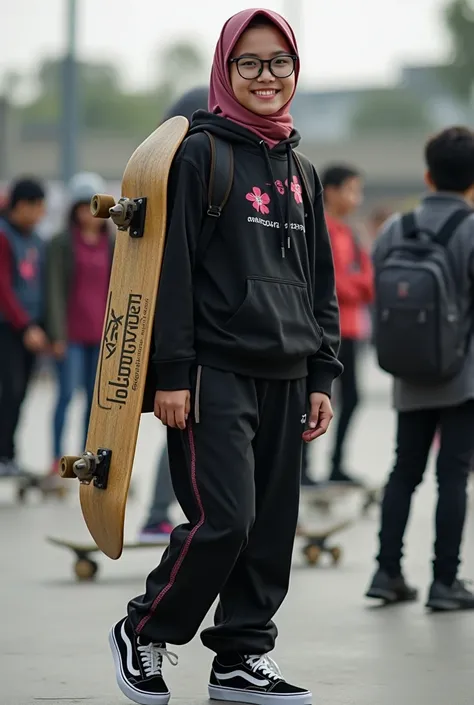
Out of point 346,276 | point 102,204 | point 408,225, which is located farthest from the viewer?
point 346,276

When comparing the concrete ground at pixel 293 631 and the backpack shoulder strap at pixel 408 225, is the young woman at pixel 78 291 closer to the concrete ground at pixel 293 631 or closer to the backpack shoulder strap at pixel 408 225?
the concrete ground at pixel 293 631

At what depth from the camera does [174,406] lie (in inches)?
180

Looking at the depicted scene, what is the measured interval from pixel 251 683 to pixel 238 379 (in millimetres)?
897

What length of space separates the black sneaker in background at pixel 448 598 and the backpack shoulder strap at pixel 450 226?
1.33m

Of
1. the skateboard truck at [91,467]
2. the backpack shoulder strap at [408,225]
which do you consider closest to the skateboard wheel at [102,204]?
the skateboard truck at [91,467]

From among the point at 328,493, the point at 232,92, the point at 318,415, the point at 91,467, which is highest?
the point at 232,92

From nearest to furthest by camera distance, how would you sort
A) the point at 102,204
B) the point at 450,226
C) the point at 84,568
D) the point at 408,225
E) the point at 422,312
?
the point at 102,204, the point at 422,312, the point at 450,226, the point at 408,225, the point at 84,568

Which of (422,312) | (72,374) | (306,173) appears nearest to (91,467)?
(306,173)

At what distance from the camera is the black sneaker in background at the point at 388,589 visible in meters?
6.43

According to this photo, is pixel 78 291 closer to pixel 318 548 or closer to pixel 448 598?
pixel 318 548

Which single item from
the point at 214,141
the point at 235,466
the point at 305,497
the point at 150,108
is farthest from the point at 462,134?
the point at 150,108

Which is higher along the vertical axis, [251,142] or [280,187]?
[251,142]

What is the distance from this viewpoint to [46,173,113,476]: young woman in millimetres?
10758

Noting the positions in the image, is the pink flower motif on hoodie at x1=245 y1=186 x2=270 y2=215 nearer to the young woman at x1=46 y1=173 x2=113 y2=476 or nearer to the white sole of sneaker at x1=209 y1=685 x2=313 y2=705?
the white sole of sneaker at x1=209 y1=685 x2=313 y2=705
